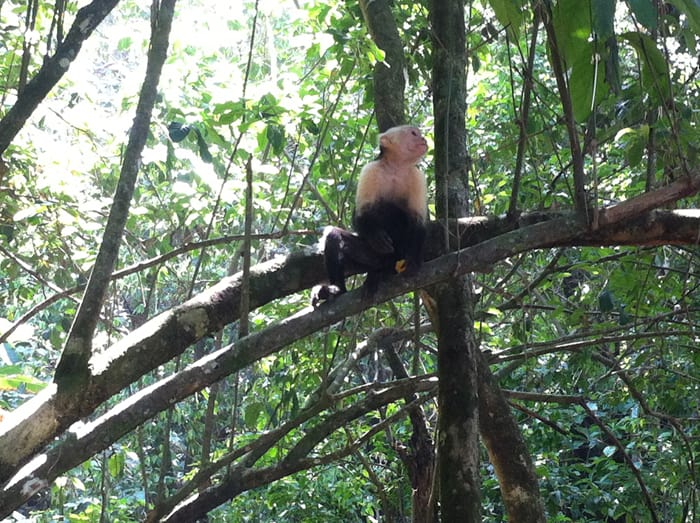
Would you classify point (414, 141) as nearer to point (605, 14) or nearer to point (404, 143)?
point (404, 143)

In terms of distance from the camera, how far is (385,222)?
3773 mm

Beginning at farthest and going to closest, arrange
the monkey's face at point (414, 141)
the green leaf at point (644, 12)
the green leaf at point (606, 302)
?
the green leaf at point (606, 302)
the monkey's face at point (414, 141)
the green leaf at point (644, 12)

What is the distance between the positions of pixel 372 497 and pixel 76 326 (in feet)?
15.1

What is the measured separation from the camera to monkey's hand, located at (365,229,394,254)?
3.37 metres

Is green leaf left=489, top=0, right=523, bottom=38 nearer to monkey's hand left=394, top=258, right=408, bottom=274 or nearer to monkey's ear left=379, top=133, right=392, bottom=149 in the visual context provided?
monkey's hand left=394, top=258, right=408, bottom=274

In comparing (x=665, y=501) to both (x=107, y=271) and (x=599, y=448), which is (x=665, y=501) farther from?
(x=107, y=271)

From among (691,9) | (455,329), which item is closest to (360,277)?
(455,329)

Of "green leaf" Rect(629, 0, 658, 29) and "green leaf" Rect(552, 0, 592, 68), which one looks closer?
"green leaf" Rect(629, 0, 658, 29)

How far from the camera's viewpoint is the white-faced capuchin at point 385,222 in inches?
125

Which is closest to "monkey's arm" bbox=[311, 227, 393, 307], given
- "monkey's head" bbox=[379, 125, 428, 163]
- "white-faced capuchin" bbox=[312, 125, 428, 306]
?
"white-faced capuchin" bbox=[312, 125, 428, 306]

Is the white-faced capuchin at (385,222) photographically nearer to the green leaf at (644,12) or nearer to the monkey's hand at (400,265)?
the monkey's hand at (400,265)

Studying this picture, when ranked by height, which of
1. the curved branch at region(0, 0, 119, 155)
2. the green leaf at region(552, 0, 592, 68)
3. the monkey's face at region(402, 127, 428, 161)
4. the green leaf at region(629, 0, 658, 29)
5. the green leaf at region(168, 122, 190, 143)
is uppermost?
the monkey's face at region(402, 127, 428, 161)

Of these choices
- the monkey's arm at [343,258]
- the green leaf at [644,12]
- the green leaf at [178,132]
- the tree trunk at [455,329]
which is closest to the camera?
the green leaf at [644,12]

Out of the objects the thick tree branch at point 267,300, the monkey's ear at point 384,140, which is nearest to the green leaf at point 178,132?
the thick tree branch at point 267,300
